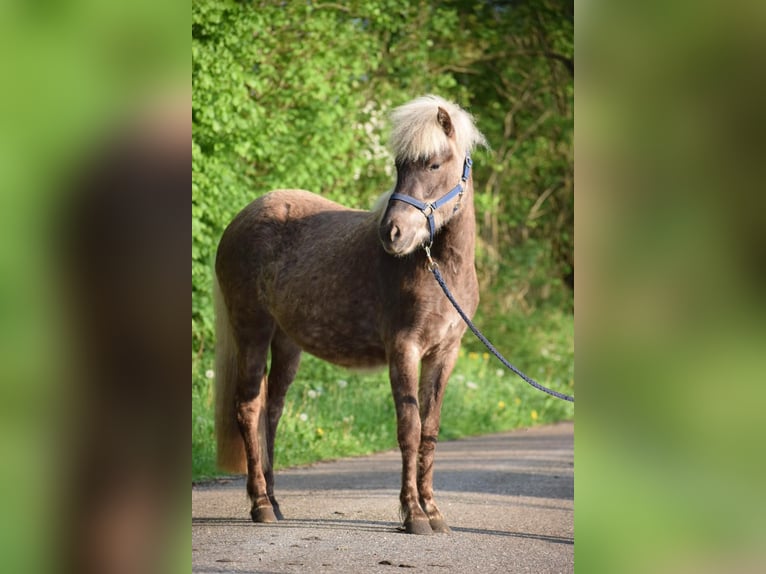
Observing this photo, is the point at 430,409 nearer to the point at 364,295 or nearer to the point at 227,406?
the point at 364,295

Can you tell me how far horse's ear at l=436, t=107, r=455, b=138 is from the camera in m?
5.41

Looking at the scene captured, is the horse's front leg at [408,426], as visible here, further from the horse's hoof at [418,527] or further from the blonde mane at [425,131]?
the blonde mane at [425,131]

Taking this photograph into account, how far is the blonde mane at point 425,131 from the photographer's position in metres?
5.28

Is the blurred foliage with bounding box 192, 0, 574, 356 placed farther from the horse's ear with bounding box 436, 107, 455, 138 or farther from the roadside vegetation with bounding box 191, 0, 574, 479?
the horse's ear with bounding box 436, 107, 455, 138

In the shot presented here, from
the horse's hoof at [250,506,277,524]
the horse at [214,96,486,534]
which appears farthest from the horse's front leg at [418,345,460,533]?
the horse's hoof at [250,506,277,524]

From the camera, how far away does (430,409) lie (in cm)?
567

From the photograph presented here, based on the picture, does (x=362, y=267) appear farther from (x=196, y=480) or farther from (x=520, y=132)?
(x=520, y=132)

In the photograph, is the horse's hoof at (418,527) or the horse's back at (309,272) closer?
the horse's hoof at (418,527)

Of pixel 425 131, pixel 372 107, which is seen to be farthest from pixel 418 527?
pixel 372 107

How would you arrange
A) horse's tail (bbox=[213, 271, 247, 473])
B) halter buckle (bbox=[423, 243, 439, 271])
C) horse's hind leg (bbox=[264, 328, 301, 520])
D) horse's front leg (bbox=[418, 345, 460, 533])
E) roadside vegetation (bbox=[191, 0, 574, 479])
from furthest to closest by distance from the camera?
1. roadside vegetation (bbox=[191, 0, 574, 479])
2. horse's hind leg (bbox=[264, 328, 301, 520])
3. horse's tail (bbox=[213, 271, 247, 473])
4. horse's front leg (bbox=[418, 345, 460, 533])
5. halter buckle (bbox=[423, 243, 439, 271])

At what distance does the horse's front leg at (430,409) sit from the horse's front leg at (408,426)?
8cm

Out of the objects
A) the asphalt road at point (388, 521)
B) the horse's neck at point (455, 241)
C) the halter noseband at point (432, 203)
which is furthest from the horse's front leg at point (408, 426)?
the halter noseband at point (432, 203)
